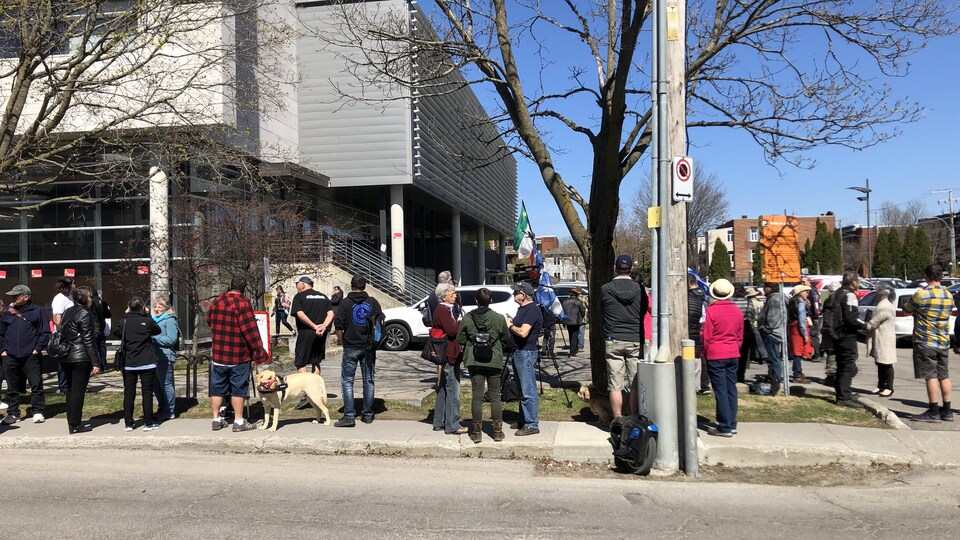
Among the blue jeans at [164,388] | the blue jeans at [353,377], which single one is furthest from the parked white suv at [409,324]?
the blue jeans at [353,377]

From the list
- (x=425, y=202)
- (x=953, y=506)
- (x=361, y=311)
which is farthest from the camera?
(x=425, y=202)

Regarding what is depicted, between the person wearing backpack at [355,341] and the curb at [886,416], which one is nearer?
the curb at [886,416]

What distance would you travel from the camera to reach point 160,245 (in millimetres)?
14055

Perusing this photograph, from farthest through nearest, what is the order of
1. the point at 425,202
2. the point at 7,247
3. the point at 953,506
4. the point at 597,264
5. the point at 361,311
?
the point at 425,202
the point at 7,247
the point at 597,264
the point at 361,311
the point at 953,506

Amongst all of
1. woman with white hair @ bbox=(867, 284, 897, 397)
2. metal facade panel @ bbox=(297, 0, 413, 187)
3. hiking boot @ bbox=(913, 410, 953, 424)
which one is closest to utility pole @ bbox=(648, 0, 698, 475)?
hiking boot @ bbox=(913, 410, 953, 424)

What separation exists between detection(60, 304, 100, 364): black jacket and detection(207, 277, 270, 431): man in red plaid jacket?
156cm

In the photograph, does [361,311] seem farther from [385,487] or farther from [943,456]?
[943,456]

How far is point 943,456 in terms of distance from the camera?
6660mm

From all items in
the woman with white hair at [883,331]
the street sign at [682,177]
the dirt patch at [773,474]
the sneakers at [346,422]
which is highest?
the street sign at [682,177]

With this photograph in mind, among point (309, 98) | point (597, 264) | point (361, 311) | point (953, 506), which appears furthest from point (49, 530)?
point (309, 98)

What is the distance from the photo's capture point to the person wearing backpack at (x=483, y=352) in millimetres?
7051

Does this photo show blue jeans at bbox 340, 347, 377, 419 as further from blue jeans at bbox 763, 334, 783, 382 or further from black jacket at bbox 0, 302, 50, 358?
blue jeans at bbox 763, 334, 783, 382

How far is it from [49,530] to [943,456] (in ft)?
26.6

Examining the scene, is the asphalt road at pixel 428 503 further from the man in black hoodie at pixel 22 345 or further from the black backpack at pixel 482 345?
the man in black hoodie at pixel 22 345
